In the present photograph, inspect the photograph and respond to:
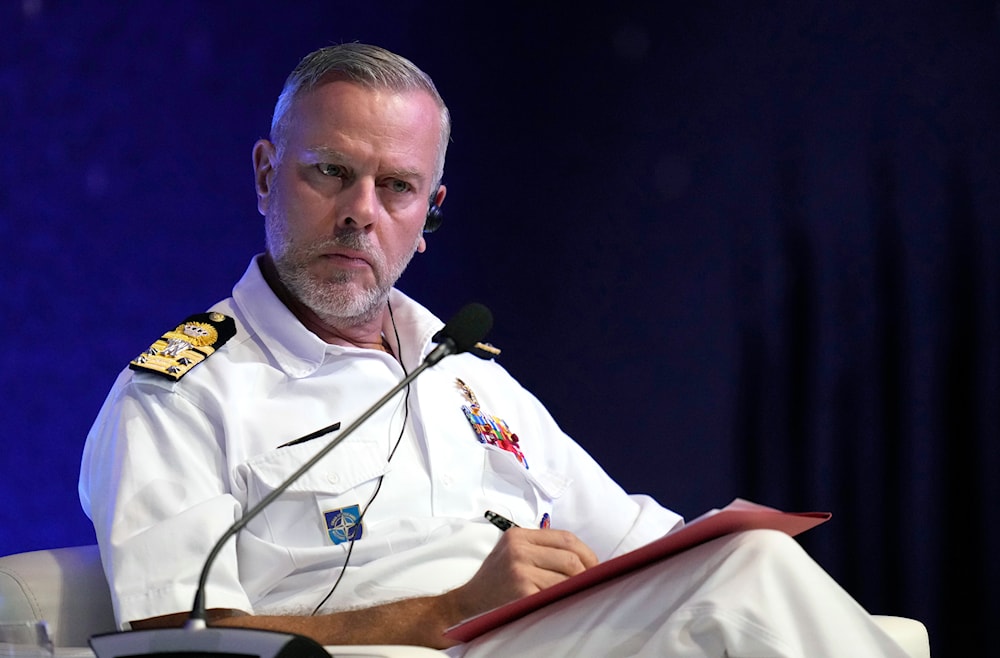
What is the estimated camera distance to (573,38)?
2980 millimetres

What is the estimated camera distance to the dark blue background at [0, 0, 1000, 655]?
7.58 ft

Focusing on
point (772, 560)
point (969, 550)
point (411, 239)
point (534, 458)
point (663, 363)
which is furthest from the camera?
point (663, 363)

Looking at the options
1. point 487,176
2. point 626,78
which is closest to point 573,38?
point 626,78

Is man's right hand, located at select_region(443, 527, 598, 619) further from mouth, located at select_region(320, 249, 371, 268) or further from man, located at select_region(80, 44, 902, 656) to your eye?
mouth, located at select_region(320, 249, 371, 268)

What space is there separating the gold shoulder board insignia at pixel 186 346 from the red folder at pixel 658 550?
60cm

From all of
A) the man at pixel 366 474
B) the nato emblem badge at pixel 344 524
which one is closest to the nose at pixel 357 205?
the man at pixel 366 474

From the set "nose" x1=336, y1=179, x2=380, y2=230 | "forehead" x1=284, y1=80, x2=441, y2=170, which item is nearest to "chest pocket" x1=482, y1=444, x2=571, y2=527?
"nose" x1=336, y1=179, x2=380, y2=230

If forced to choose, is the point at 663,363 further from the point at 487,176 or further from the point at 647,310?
the point at 487,176

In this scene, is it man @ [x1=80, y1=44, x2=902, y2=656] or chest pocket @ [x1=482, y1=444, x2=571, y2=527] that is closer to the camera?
man @ [x1=80, y1=44, x2=902, y2=656]

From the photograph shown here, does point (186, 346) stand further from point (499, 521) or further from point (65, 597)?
point (499, 521)

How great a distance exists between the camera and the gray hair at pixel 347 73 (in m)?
1.85

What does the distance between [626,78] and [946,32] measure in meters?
0.78

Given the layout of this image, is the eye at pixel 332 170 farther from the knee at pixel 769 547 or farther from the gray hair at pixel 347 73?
the knee at pixel 769 547

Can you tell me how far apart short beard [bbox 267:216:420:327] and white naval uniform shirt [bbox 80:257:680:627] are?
5 cm
